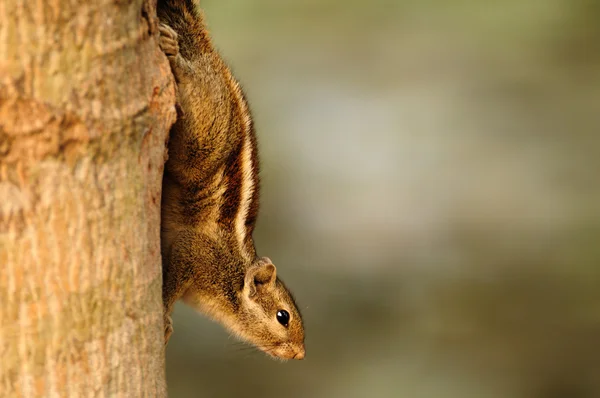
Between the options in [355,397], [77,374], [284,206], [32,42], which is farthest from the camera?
[284,206]

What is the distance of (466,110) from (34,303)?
234 inches

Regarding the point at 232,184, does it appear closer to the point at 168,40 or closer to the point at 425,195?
the point at 168,40

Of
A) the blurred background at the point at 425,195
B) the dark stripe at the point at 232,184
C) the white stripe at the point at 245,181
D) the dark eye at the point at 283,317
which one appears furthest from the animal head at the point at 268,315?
the blurred background at the point at 425,195

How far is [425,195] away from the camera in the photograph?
23.6ft

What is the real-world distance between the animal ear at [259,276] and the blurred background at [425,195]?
12.1 feet

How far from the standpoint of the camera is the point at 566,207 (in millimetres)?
7316

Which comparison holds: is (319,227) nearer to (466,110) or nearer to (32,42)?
(466,110)

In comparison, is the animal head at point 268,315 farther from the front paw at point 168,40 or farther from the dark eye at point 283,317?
the front paw at point 168,40

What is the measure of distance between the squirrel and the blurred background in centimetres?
361

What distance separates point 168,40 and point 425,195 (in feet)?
16.6

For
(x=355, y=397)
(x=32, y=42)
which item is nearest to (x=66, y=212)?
(x=32, y=42)

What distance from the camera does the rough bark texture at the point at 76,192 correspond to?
1615 mm

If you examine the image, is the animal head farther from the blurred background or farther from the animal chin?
the blurred background

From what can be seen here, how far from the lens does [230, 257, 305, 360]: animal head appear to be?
10.5 feet
